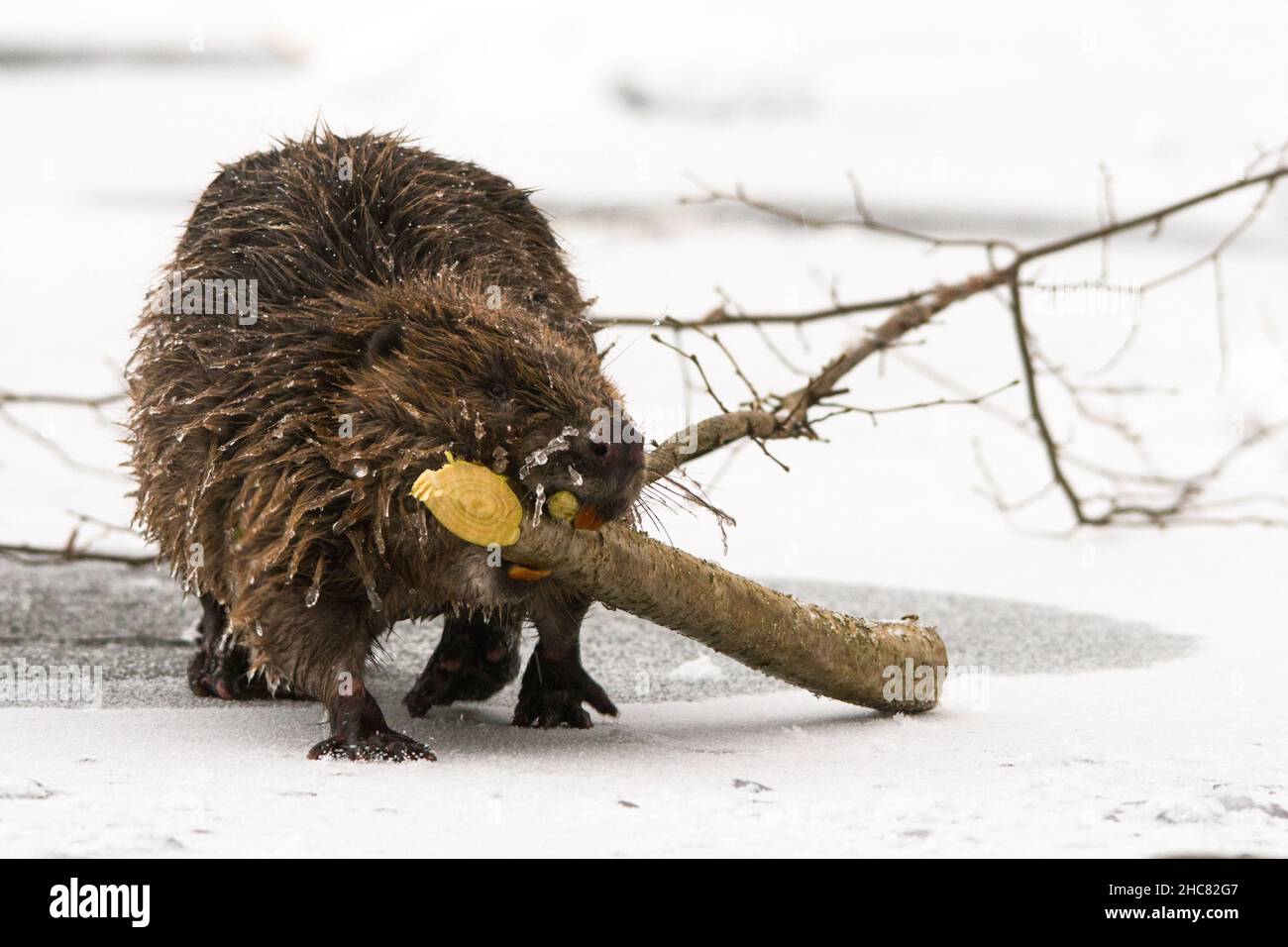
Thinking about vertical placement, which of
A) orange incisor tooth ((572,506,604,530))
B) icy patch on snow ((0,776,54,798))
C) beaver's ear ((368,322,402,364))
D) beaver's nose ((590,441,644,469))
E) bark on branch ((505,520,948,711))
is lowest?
icy patch on snow ((0,776,54,798))

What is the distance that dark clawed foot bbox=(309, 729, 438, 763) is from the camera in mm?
3822

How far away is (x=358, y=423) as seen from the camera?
3799mm

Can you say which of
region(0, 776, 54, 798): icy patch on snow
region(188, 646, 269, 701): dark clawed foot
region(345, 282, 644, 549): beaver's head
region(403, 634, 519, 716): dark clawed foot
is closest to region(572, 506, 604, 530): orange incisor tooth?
region(345, 282, 644, 549): beaver's head

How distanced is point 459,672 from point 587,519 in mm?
1130

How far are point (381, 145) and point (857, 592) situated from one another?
10.5 feet

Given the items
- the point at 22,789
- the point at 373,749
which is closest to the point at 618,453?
the point at 373,749

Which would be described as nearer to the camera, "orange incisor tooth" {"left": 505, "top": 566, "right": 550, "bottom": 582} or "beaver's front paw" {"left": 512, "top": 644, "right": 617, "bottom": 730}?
"orange incisor tooth" {"left": 505, "top": 566, "right": 550, "bottom": 582}

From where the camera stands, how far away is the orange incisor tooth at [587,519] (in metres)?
3.63

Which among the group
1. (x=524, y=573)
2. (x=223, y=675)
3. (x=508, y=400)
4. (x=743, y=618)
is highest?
(x=508, y=400)

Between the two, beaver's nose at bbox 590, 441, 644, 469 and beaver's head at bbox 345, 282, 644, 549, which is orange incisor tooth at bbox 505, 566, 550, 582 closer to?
beaver's head at bbox 345, 282, 644, 549

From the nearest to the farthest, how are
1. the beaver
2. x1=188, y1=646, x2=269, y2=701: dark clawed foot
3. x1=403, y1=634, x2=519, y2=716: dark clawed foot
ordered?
the beaver, x1=403, y1=634, x2=519, y2=716: dark clawed foot, x1=188, y1=646, x2=269, y2=701: dark clawed foot

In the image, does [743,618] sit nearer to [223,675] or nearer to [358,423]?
[358,423]

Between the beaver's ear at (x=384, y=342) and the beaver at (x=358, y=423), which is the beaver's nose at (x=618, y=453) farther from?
the beaver's ear at (x=384, y=342)

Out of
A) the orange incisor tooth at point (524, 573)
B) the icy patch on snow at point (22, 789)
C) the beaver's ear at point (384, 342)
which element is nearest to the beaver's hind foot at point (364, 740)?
the orange incisor tooth at point (524, 573)
